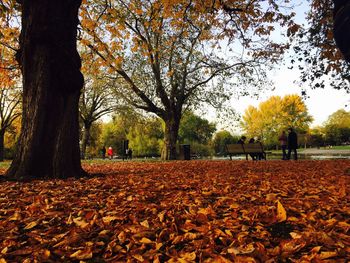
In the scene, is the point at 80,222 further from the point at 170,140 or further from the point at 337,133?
the point at 337,133

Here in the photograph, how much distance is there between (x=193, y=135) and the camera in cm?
5125

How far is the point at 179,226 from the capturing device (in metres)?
3.22

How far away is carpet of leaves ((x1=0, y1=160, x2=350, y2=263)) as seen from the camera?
255 centimetres

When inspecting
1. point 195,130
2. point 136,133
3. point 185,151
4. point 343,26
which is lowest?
point 185,151

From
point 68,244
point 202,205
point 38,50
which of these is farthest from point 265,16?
point 68,244

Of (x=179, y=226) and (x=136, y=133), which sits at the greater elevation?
(x=136, y=133)

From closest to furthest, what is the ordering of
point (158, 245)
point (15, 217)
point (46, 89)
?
point (158, 245) < point (15, 217) < point (46, 89)

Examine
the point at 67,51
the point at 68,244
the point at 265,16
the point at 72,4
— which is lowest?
the point at 68,244

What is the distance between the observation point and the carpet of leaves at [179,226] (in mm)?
2553

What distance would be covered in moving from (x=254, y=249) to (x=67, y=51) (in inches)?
260

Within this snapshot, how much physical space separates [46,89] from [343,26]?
6.49 meters

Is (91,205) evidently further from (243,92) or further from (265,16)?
(243,92)

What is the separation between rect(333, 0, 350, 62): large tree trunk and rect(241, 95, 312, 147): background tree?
57517 mm

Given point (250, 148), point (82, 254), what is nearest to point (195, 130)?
point (250, 148)
